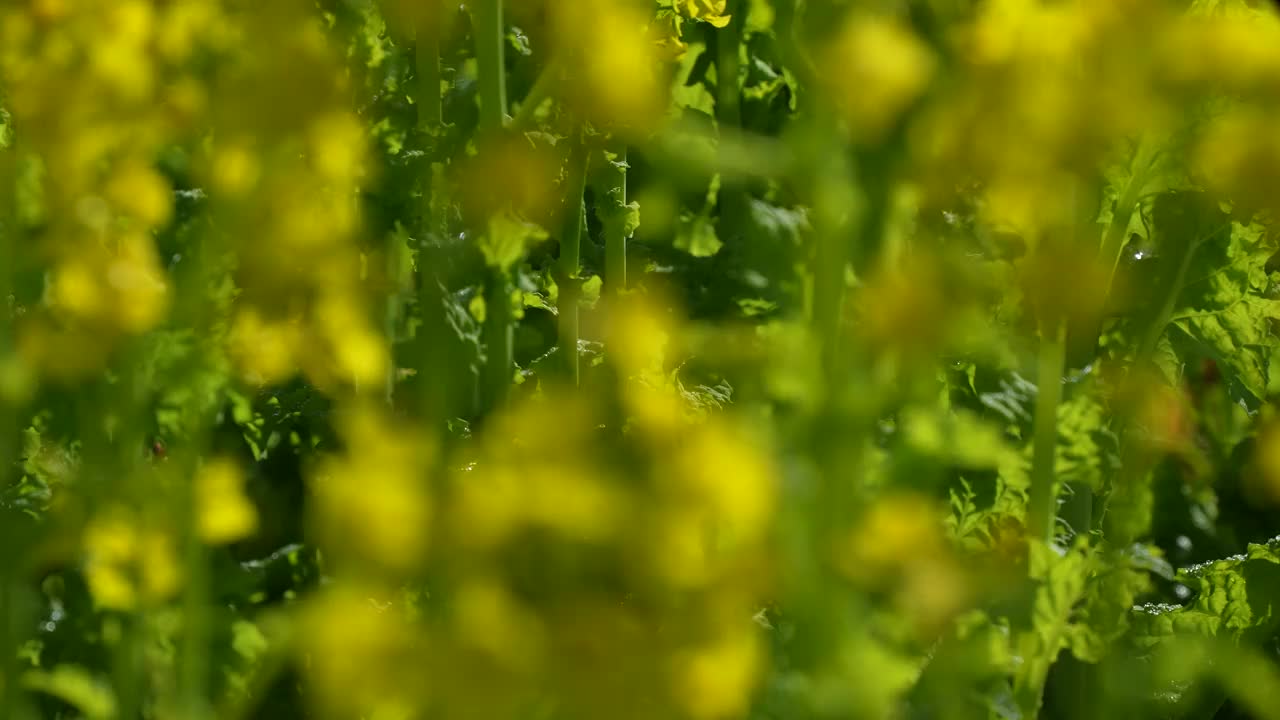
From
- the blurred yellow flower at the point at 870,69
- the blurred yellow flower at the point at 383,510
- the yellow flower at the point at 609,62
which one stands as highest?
the blurred yellow flower at the point at 870,69

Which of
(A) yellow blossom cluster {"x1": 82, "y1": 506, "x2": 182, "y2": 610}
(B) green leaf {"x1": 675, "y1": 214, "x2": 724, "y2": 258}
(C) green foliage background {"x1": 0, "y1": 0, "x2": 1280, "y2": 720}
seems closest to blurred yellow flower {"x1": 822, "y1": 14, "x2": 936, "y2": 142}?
(C) green foliage background {"x1": 0, "y1": 0, "x2": 1280, "y2": 720}

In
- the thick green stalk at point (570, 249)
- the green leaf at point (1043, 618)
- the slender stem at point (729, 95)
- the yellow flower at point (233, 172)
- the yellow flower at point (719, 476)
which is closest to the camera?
the yellow flower at point (719, 476)

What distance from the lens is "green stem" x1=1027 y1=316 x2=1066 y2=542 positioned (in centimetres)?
105

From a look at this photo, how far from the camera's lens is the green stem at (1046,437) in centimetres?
105

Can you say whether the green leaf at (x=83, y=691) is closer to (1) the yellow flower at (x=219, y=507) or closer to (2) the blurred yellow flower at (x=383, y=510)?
(1) the yellow flower at (x=219, y=507)

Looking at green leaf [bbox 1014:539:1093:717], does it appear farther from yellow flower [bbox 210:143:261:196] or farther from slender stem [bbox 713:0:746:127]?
slender stem [bbox 713:0:746:127]

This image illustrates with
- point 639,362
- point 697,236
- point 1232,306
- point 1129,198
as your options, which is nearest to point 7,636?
point 639,362

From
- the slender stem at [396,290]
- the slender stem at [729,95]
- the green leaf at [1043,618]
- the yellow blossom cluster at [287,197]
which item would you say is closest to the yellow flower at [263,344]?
the yellow blossom cluster at [287,197]

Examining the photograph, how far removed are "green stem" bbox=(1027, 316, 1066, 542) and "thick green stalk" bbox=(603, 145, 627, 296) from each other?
27.3 inches

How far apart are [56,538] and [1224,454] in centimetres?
141

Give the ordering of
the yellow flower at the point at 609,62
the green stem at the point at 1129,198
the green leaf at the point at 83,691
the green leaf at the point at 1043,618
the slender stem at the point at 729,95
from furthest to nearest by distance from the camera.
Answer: the slender stem at the point at 729,95
the green stem at the point at 1129,198
the green leaf at the point at 83,691
the green leaf at the point at 1043,618
the yellow flower at the point at 609,62

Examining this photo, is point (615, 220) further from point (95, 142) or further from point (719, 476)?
point (719, 476)

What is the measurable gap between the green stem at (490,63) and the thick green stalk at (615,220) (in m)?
0.45

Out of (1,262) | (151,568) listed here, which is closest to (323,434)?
(1,262)
